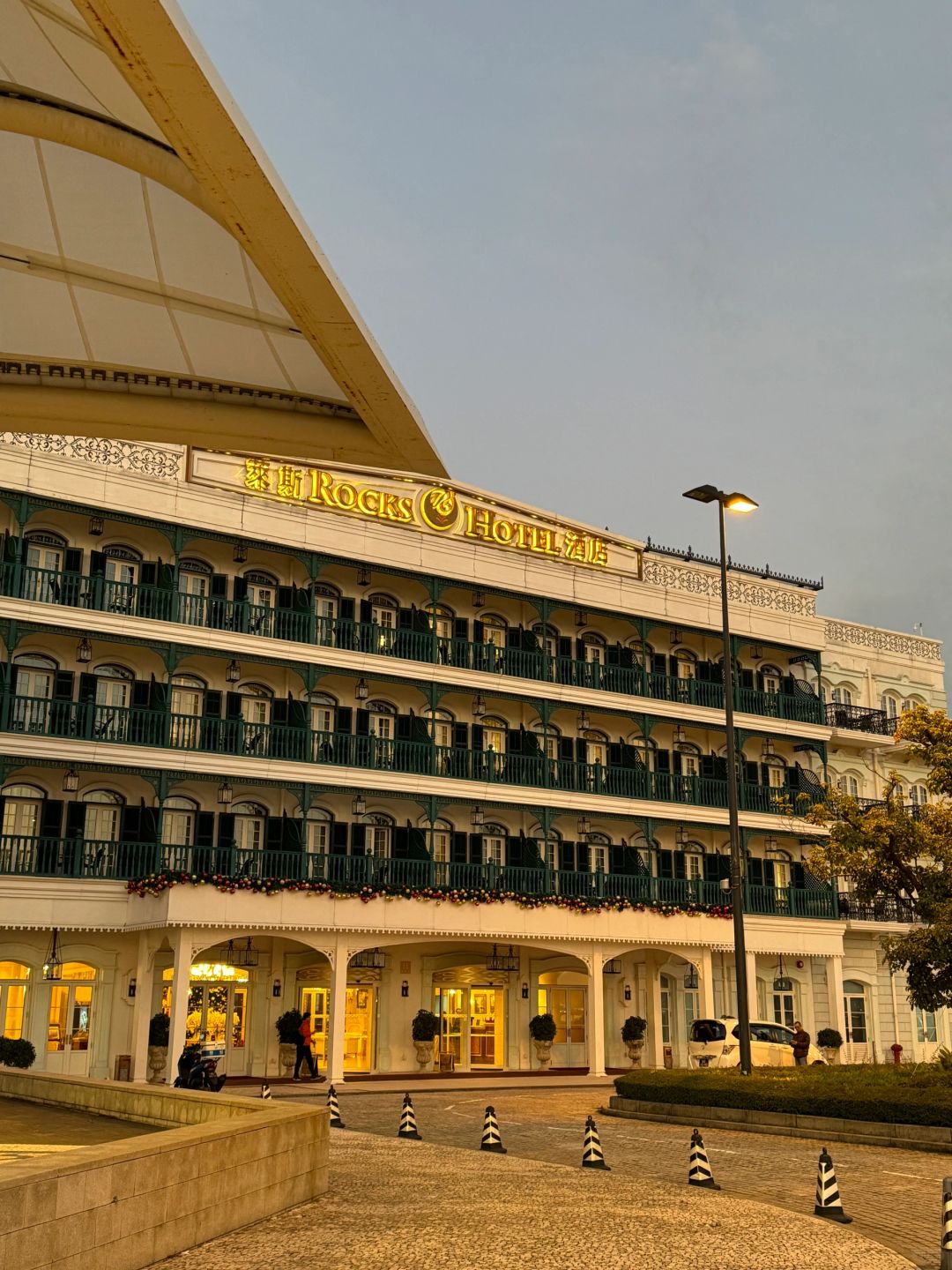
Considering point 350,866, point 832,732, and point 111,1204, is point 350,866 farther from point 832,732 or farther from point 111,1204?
point 111,1204

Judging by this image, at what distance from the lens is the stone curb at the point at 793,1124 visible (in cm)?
1930

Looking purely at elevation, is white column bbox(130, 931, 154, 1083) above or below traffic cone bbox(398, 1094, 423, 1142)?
above

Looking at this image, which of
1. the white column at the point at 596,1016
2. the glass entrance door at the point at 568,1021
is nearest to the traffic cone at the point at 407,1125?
the white column at the point at 596,1016

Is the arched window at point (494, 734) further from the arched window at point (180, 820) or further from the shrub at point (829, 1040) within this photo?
the shrub at point (829, 1040)

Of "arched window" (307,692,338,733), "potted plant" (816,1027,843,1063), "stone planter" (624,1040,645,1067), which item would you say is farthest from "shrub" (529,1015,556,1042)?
"arched window" (307,692,338,733)

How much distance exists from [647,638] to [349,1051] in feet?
51.4

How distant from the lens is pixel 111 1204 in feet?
28.9

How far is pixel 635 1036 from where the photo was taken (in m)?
37.6

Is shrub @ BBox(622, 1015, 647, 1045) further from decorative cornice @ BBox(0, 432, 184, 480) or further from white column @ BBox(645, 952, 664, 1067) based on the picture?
decorative cornice @ BBox(0, 432, 184, 480)

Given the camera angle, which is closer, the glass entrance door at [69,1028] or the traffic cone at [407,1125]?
the traffic cone at [407,1125]

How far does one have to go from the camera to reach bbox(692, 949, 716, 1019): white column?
121 feet

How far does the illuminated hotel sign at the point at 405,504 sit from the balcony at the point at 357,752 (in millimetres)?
6017

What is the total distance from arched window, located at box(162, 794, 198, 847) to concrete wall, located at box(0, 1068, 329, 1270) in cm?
1805

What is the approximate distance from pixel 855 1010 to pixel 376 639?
19935 millimetres
